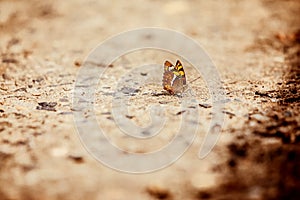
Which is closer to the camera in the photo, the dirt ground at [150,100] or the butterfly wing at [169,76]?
the dirt ground at [150,100]

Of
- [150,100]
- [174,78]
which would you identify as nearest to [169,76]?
[174,78]

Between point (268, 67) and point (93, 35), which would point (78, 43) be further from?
point (268, 67)

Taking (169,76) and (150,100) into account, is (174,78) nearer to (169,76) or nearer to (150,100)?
(169,76)

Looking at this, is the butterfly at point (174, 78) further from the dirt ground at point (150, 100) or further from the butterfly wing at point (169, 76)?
the dirt ground at point (150, 100)

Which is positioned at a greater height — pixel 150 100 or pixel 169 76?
pixel 169 76

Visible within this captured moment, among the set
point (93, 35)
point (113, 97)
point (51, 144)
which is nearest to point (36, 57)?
point (93, 35)

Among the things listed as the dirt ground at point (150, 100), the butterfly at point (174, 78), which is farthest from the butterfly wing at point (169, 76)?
the dirt ground at point (150, 100)

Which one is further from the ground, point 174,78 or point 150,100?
point 174,78
